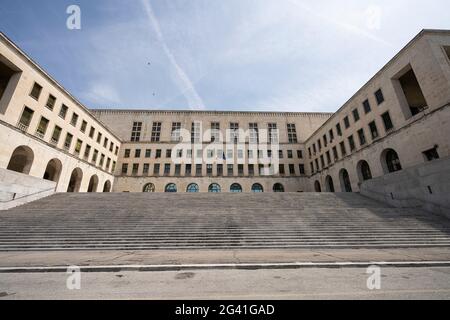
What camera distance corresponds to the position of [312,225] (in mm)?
12398

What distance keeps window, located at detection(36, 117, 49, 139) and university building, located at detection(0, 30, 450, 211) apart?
0.37 feet

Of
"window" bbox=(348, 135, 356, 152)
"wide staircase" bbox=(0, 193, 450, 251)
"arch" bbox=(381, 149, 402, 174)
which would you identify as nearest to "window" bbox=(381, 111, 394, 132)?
"arch" bbox=(381, 149, 402, 174)

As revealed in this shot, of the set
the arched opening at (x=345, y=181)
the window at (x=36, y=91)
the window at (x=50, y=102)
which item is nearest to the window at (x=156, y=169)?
the window at (x=50, y=102)

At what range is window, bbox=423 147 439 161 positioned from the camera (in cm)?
1560

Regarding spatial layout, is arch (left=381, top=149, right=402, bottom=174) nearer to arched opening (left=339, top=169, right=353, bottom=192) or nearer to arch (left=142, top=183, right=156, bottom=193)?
arched opening (left=339, top=169, right=353, bottom=192)

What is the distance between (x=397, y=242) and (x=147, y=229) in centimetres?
1383

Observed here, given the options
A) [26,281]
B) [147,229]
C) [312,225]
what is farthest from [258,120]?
[26,281]

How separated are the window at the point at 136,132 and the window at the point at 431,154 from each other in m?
41.3

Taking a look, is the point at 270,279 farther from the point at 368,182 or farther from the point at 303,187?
the point at 303,187

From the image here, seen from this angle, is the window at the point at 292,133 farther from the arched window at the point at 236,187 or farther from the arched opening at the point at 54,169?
the arched opening at the point at 54,169

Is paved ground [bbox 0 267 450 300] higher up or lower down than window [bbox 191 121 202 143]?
lower down

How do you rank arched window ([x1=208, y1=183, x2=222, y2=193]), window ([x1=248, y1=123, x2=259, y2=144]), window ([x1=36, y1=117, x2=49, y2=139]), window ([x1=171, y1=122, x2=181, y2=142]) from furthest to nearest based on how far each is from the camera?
window ([x1=248, y1=123, x2=259, y2=144]) < window ([x1=171, y1=122, x2=181, y2=142]) < arched window ([x1=208, y1=183, x2=222, y2=193]) < window ([x1=36, y1=117, x2=49, y2=139])

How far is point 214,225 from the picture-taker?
1239cm

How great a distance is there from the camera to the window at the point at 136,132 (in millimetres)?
38875
